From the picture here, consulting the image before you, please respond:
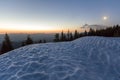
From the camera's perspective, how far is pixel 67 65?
658cm

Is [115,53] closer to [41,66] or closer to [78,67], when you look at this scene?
[78,67]

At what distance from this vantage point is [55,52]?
850 cm

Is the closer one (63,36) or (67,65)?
(67,65)

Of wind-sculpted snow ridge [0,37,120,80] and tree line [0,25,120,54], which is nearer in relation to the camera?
wind-sculpted snow ridge [0,37,120,80]

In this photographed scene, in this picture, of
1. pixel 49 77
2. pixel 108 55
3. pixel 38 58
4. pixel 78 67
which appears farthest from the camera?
pixel 108 55

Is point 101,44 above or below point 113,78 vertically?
above

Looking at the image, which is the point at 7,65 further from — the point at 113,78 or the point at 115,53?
the point at 115,53

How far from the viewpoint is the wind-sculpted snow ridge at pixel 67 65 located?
5.80m

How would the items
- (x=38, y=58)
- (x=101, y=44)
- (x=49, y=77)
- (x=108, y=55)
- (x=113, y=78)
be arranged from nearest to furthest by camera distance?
1. (x=49, y=77)
2. (x=113, y=78)
3. (x=38, y=58)
4. (x=108, y=55)
5. (x=101, y=44)

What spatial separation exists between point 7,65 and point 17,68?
0.75 metres

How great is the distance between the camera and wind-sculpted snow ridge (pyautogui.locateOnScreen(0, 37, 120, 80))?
5801 mm

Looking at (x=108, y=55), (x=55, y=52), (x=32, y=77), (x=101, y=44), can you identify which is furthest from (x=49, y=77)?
(x=101, y=44)

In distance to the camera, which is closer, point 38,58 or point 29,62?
point 29,62

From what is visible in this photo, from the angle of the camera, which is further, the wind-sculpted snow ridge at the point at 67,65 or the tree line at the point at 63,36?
the tree line at the point at 63,36
